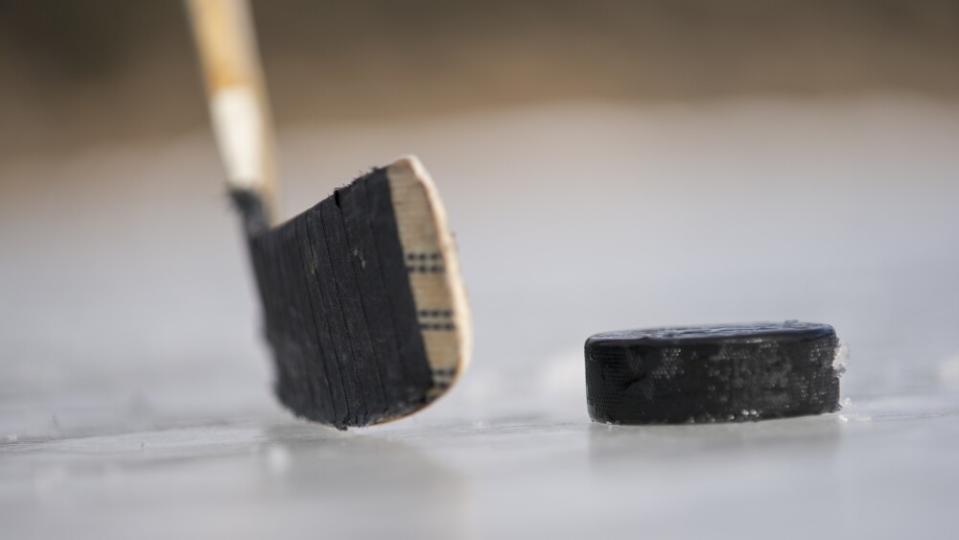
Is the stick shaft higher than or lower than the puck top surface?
higher

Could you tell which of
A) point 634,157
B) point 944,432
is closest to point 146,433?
point 944,432

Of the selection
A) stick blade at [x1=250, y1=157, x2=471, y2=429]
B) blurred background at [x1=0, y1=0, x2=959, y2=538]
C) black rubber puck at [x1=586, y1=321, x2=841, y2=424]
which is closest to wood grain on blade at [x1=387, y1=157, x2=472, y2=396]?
stick blade at [x1=250, y1=157, x2=471, y2=429]

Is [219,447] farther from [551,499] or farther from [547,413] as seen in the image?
[551,499]

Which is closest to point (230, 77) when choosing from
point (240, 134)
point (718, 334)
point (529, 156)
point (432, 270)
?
point (240, 134)

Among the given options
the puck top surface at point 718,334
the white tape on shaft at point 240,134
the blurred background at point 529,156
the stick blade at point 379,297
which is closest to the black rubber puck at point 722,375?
the puck top surface at point 718,334

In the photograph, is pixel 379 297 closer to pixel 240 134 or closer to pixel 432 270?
pixel 432 270

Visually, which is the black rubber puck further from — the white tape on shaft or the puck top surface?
the white tape on shaft
